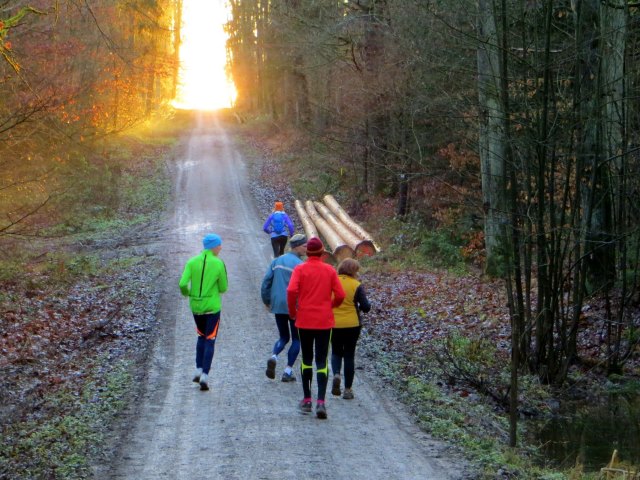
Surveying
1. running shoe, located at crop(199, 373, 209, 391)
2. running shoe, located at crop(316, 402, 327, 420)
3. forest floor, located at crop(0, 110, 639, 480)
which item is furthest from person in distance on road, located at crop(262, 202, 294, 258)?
running shoe, located at crop(316, 402, 327, 420)

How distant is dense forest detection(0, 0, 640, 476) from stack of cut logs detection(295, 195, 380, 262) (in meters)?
1.72

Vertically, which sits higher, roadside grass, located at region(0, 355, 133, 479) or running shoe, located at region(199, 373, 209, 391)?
running shoe, located at region(199, 373, 209, 391)

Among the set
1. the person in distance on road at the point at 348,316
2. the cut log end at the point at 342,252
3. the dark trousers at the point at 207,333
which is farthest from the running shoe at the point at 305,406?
the cut log end at the point at 342,252

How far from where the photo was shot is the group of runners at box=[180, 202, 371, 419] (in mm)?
8773

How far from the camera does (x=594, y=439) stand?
9.26 meters

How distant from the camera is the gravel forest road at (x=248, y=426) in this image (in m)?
7.10

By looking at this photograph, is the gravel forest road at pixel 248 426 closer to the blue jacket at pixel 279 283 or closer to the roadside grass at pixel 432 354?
the roadside grass at pixel 432 354

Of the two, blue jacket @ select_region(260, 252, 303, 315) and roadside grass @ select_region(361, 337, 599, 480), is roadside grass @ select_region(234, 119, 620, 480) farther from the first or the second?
blue jacket @ select_region(260, 252, 303, 315)

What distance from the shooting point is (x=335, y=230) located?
23781 mm

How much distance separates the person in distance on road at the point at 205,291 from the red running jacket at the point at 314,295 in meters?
1.39

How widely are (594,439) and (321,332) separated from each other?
152 inches

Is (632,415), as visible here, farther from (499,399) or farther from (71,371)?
(71,371)

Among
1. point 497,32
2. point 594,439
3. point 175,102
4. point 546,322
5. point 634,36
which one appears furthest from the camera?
point 175,102

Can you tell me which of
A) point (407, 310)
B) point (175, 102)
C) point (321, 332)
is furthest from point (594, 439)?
point (175, 102)
